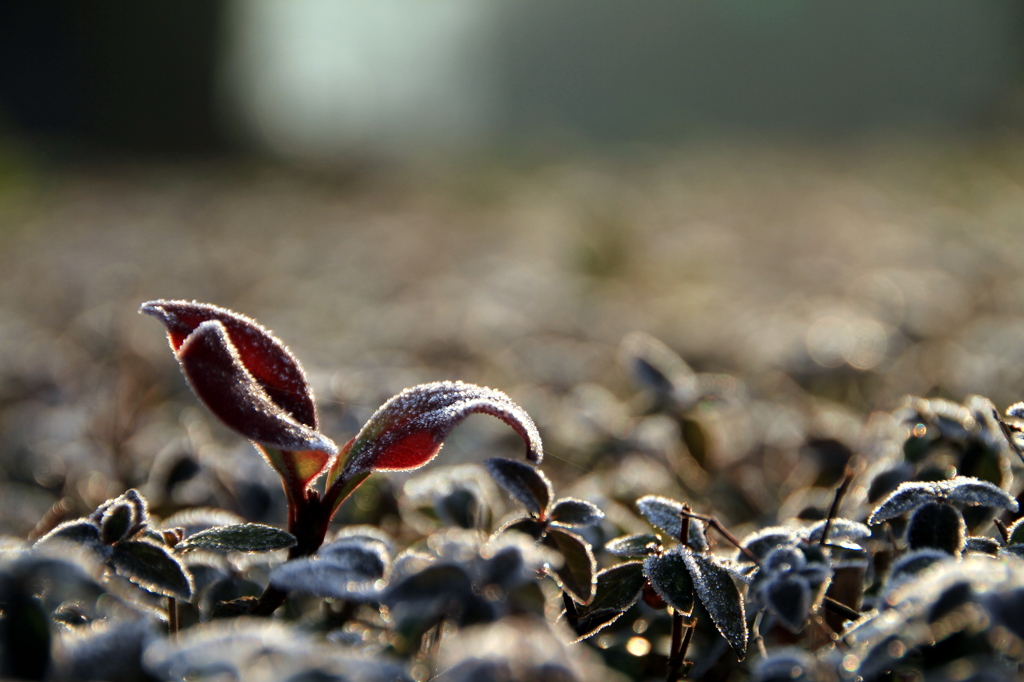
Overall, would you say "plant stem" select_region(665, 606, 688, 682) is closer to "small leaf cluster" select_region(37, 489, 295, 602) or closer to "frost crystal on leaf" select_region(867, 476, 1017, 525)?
"frost crystal on leaf" select_region(867, 476, 1017, 525)

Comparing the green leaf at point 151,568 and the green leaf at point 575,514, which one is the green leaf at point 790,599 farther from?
the green leaf at point 151,568

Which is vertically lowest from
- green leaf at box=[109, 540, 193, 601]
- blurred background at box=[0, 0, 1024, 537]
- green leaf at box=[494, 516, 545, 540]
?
blurred background at box=[0, 0, 1024, 537]

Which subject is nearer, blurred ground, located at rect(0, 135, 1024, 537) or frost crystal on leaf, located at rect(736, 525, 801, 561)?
frost crystal on leaf, located at rect(736, 525, 801, 561)

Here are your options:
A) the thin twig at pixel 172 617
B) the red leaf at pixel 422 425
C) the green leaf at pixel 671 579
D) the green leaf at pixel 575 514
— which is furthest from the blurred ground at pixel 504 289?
the green leaf at pixel 671 579

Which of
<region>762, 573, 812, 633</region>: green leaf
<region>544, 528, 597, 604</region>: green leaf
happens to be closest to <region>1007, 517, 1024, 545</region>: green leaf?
<region>762, 573, 812, 633</region>: green leaf

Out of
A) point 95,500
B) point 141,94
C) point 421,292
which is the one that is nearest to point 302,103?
point 141,94

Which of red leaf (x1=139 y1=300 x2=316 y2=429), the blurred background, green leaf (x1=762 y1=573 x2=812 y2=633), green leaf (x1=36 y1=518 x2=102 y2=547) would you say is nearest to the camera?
green leaf (x1=762 y1=573 x2=812 y2=633)

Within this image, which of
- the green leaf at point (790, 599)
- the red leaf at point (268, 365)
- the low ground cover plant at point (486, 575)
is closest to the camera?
the low ground cover plant at point (486, 575)
